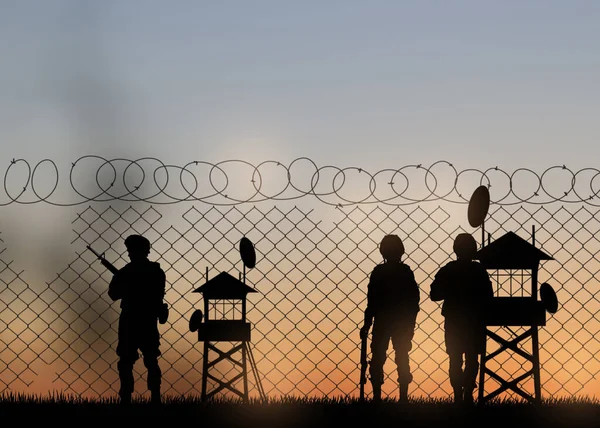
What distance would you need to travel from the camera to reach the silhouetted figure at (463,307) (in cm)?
917

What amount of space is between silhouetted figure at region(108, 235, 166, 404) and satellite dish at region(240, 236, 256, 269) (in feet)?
3.27

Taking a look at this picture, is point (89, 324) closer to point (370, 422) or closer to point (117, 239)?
point (117, 239)

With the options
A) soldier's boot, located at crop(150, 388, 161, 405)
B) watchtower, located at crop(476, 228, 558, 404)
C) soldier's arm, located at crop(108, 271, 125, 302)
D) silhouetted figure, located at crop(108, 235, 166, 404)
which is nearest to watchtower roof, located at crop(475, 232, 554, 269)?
watchtower, located at crop(476, 228, 558, 404)

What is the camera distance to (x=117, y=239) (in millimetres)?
9461

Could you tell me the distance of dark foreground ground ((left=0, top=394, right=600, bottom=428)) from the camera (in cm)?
751

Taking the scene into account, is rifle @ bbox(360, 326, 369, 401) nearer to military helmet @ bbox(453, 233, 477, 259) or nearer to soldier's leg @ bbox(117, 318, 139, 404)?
military helmet @ bbox(453, 233, 477, 259)

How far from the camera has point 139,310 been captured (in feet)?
29.5

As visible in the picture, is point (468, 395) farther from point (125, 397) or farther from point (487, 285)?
point (125, 397)

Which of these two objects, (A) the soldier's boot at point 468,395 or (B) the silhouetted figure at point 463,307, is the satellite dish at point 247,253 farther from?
(A) the soldier's boot at point 468,395

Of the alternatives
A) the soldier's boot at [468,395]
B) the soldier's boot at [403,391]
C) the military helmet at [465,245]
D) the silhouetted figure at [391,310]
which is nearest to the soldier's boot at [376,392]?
the silhouetted figure at [391,310]

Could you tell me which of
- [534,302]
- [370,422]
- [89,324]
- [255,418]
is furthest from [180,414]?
[534,302]

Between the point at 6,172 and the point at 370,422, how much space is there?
172 inches

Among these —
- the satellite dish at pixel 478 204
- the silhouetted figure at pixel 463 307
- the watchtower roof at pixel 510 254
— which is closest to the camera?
the silhouetted figure at pixel 463 307

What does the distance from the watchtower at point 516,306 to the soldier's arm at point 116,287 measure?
11.8ft
